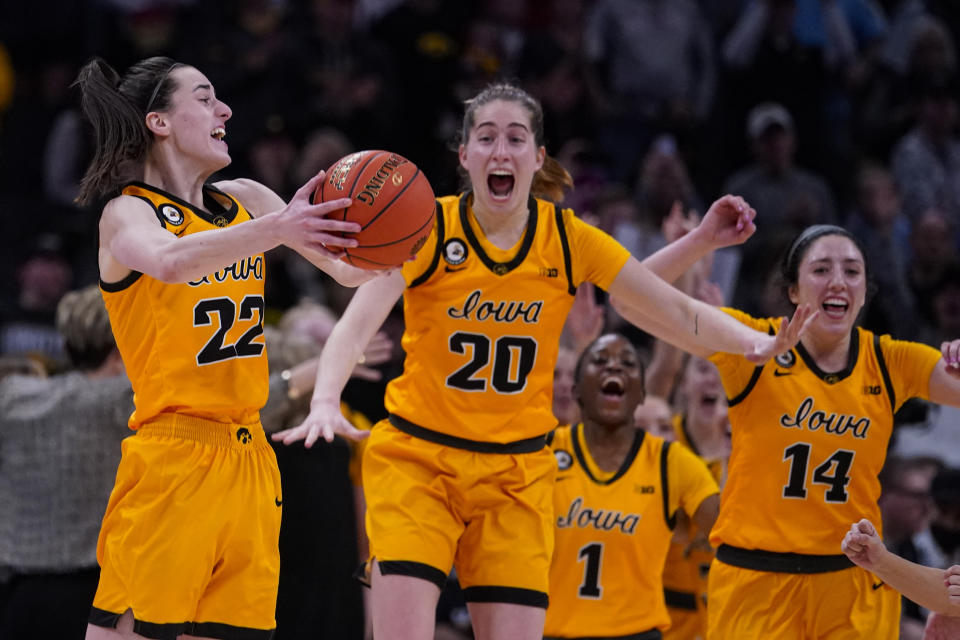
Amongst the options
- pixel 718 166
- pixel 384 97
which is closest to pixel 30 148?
pixel 384 97

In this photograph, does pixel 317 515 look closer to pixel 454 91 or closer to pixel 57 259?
pixel 57 259

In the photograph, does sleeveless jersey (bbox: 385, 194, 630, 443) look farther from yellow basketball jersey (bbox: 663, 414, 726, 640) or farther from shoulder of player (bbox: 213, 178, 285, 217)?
yellow basketball jersey (bbox: 663, 414, 726, 640)

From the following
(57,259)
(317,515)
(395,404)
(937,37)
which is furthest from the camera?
(937,37)

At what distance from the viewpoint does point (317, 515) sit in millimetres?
6215

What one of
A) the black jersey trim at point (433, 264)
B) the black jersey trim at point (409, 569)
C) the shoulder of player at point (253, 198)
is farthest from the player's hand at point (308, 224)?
the black jersey trim at point (409, 569)

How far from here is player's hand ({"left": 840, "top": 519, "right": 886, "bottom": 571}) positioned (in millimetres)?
4656

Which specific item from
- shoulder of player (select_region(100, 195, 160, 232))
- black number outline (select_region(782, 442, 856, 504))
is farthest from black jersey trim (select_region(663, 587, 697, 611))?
shoulder of player (select_region(100, 195, 160, 232))

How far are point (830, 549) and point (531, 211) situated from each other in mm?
1777

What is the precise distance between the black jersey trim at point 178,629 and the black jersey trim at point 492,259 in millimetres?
1570

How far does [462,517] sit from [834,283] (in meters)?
1.76

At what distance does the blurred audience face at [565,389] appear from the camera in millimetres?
7266

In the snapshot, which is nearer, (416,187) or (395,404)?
(416,187)

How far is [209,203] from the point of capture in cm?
460

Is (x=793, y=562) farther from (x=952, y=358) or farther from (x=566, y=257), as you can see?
(x=566, y=257)
